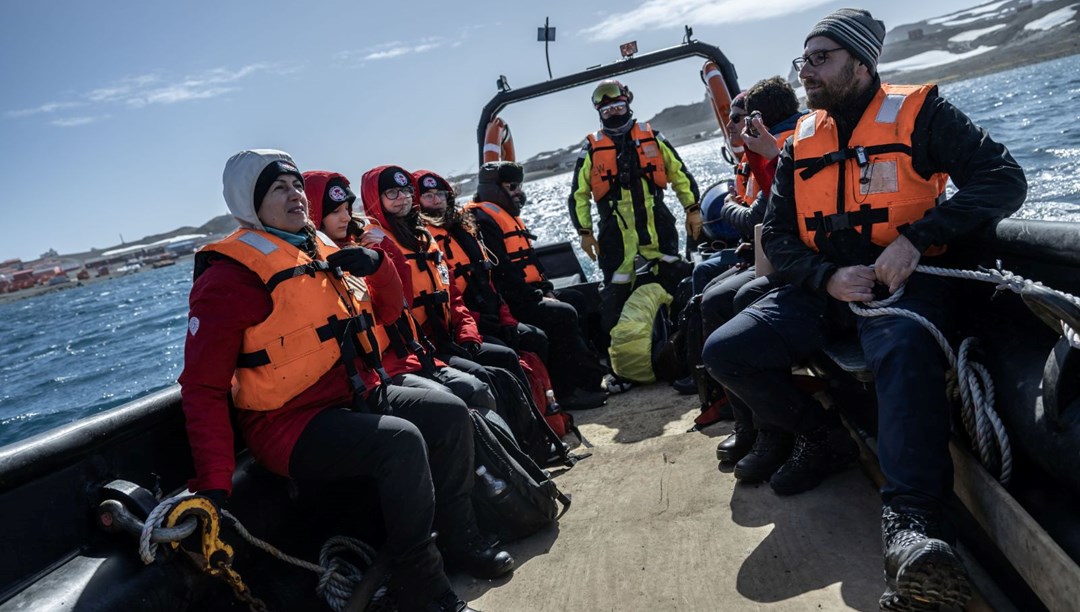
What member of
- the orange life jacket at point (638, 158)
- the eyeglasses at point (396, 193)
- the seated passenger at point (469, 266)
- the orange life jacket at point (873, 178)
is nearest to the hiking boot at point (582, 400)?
the seated passenger at point (469, 266)

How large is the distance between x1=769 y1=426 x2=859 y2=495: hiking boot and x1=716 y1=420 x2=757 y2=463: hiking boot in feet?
1.12

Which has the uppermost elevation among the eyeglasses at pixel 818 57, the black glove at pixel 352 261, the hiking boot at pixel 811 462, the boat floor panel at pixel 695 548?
the eyeglasses at pixel 818 57

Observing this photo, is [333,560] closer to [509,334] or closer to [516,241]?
[509,334]

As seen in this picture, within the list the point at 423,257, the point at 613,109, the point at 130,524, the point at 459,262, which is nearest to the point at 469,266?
the point at 459,262

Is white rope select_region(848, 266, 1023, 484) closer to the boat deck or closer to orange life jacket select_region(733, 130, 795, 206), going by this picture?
the boat deck

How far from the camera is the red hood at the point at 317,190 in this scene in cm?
320

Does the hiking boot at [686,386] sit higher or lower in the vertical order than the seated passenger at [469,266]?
lower

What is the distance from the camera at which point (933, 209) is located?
2.17 metres

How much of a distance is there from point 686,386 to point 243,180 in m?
2.91

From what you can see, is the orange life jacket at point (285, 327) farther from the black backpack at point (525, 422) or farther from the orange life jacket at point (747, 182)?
the orange life jacket at point (747, 182)

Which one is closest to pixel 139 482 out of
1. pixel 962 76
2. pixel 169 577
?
pixel 169 577

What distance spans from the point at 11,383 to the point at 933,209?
14599 millimetres

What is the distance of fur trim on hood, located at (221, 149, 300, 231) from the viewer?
95.3 inches

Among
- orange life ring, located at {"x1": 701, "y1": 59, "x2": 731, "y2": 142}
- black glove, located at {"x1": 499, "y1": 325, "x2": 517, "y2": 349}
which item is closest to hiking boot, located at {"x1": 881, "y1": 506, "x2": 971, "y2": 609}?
black glove, located at {"x1": 499, "y1": 325, "x2": 517, "y2": 349}
